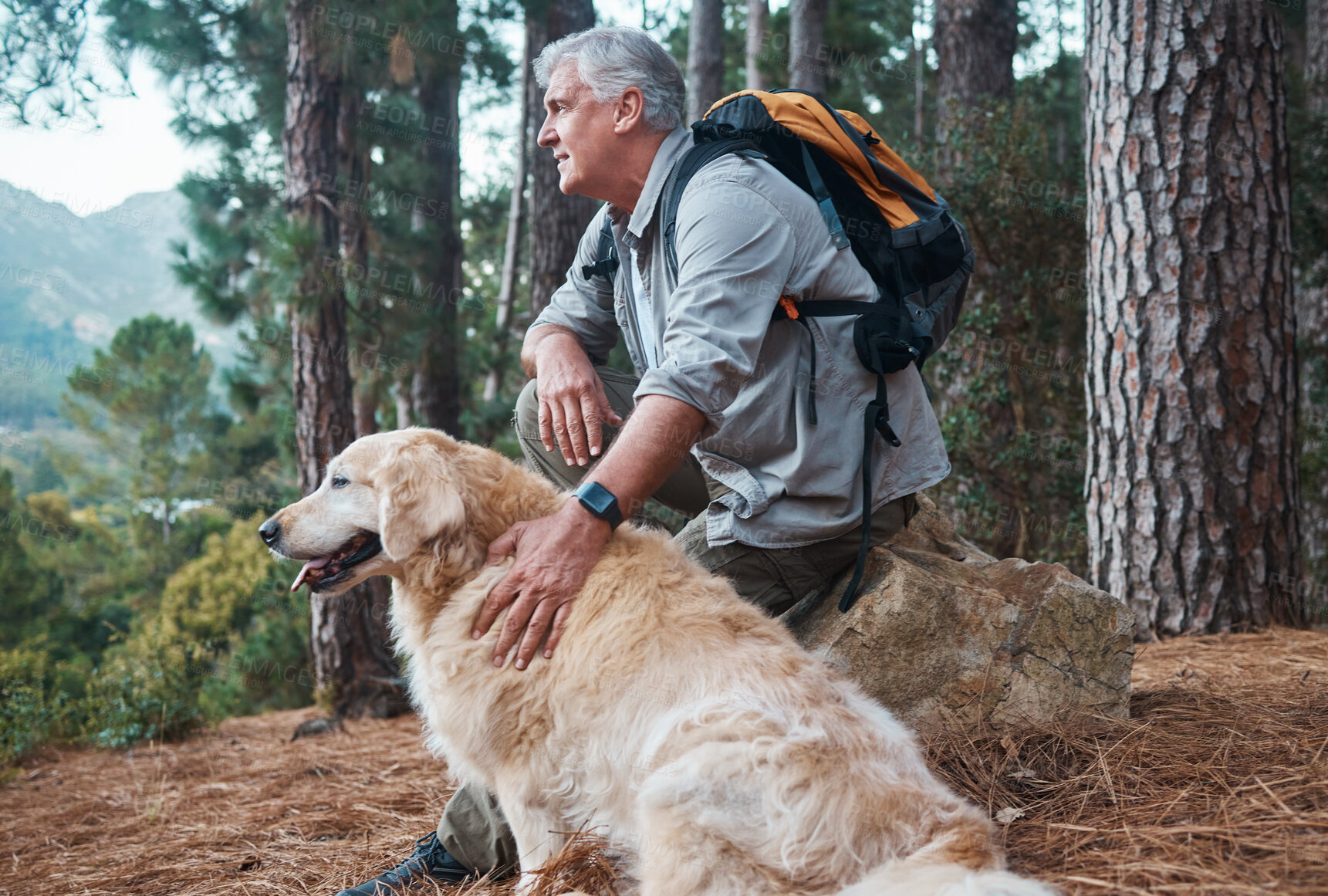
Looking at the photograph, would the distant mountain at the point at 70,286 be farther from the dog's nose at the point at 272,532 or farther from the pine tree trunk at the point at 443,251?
the dog's nose at the point at 272,532

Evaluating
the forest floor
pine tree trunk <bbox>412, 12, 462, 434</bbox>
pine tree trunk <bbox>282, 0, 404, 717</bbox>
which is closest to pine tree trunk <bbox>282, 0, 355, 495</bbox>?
pine tree trunk <bbox>282, 0, 404, 717</bbox>

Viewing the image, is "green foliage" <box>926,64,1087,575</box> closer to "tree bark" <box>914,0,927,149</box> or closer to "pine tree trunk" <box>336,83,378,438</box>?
"pine tree trunk" <box>336,83,378,438</box>

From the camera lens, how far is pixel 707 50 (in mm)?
10602

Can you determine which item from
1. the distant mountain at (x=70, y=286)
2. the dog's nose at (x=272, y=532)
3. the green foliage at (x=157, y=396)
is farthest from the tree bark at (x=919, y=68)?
the green foliage at (x=157, y=396)

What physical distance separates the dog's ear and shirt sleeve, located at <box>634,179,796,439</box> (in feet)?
2.36

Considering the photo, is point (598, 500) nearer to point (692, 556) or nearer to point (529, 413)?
point (692, 556)

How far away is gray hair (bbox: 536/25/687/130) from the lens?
126 inches

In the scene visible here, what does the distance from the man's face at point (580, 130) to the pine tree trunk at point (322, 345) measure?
17.8 feet

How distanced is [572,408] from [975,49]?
8.84 metres

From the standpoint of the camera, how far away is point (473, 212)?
1789 cm

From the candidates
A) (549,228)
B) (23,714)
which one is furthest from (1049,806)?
(23,714)

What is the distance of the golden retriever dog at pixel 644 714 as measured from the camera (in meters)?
2.09

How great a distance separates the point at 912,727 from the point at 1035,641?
0.58m

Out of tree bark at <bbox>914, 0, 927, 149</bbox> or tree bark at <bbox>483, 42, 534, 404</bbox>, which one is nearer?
tree bark at <bbox>483, 42, 534, 404</bbox>
